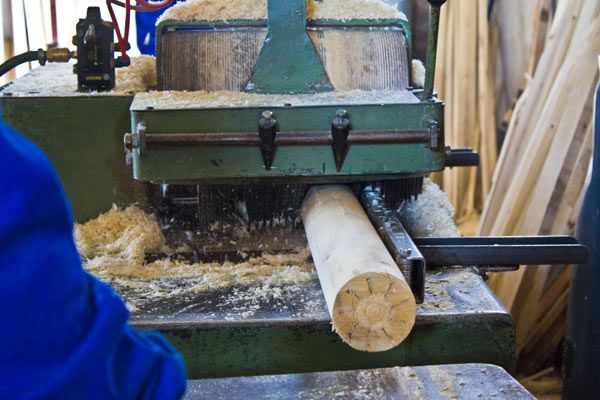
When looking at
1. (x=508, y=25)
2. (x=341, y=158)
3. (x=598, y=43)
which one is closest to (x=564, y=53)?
(x=598, y=43)

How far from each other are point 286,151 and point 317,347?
41 centimetres

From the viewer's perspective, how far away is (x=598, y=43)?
9.11 feet

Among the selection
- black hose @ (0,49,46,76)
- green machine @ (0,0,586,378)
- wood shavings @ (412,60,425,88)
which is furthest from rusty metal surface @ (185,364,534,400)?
black hose @ (0,49,46,76)

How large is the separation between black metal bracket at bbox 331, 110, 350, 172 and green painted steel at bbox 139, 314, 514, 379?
362mm

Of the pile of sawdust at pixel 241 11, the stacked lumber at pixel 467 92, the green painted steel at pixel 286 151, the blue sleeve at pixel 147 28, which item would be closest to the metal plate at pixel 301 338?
the green painted steel at pixel 286 151

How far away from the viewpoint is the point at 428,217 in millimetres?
2062

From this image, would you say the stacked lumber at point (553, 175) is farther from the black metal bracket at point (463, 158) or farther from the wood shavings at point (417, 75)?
the wood shavings at point (417, 75)

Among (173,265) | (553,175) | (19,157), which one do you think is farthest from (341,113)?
(553,175)

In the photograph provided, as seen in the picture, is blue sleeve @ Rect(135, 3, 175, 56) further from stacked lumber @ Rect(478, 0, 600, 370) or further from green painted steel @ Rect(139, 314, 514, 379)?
green painted steel @ Rect(139, 314, 514, 379)

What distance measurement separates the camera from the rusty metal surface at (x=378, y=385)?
51.8 inches

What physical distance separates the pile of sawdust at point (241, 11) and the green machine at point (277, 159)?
0.06ft

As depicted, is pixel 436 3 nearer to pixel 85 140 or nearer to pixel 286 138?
pixel 286 138

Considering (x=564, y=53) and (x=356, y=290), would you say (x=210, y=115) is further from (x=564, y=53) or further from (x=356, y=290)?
(x=564, y=53)

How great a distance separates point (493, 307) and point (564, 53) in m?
1.69
